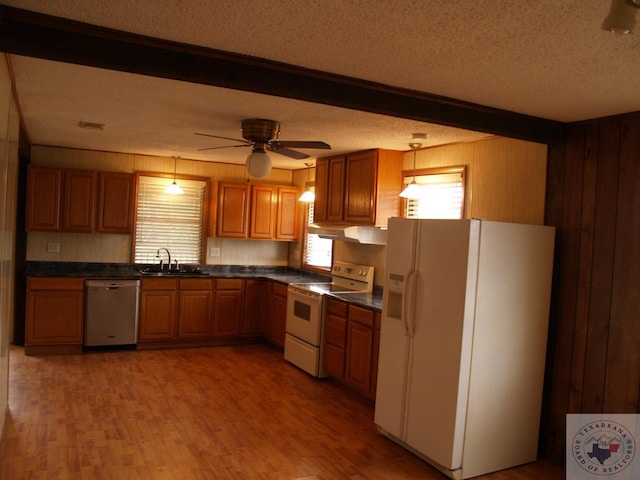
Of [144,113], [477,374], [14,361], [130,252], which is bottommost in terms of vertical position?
[14,361]

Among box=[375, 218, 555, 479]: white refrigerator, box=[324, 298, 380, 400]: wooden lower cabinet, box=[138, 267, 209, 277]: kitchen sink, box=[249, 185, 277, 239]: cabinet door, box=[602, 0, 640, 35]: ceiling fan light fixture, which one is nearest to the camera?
box=[602, 0, 640, 35]: ceiling fan light fixture

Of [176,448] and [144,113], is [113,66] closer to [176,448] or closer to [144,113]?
[144,113]

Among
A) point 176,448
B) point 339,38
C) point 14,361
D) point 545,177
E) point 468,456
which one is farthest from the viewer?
point 14,361

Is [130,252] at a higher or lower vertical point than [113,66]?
lower

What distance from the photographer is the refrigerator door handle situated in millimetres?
3514

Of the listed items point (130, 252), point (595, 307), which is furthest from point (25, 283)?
point (595, 307)

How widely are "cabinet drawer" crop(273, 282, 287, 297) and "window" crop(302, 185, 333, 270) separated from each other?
0.64 meters

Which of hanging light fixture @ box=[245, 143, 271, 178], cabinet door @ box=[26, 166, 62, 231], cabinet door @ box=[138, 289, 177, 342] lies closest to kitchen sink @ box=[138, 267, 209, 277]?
cabinet door @ box=[138, 289, 177, 342]

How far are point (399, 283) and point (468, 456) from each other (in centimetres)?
120

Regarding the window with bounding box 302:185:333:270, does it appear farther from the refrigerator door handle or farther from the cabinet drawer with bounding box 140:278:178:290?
the refrigerator door handle

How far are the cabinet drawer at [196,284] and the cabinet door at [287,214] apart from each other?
1.15 metres

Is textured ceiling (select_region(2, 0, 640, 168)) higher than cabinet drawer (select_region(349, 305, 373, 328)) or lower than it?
higher

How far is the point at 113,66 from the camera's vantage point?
7.41 ft

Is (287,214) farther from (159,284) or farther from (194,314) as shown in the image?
(159,284)
